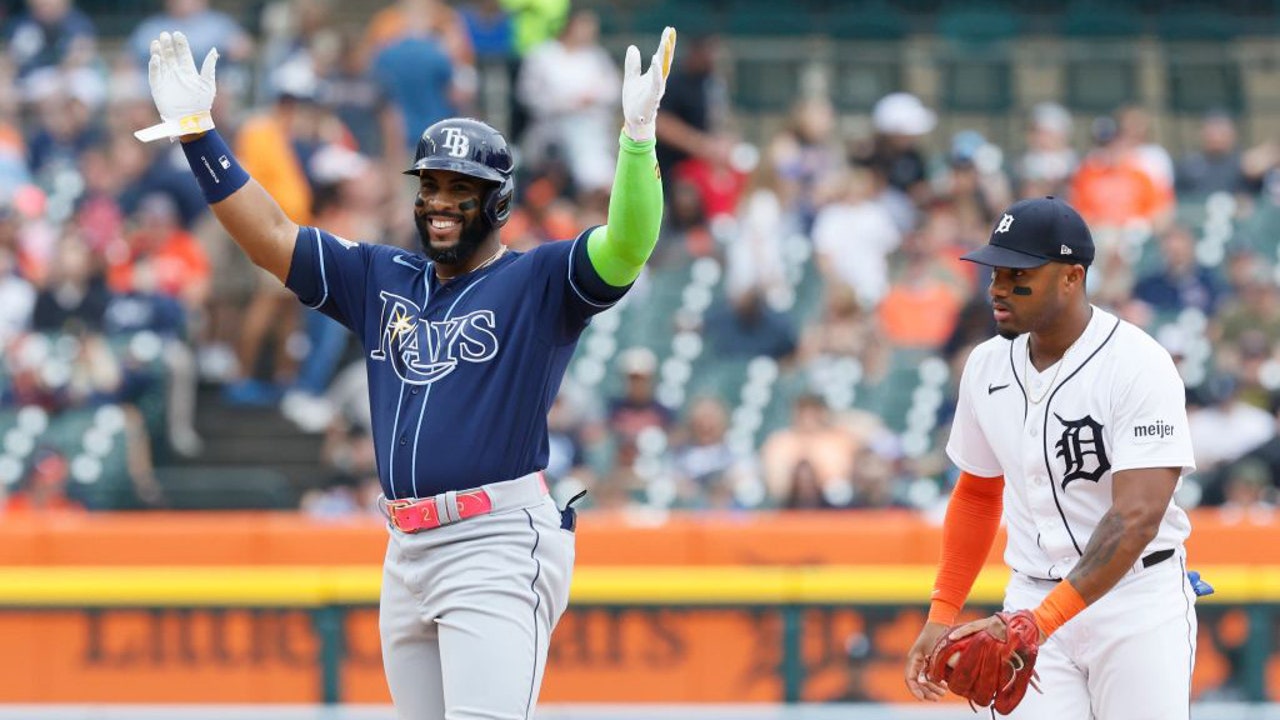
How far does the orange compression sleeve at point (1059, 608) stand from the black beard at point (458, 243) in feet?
5.30

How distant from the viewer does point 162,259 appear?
1321cm

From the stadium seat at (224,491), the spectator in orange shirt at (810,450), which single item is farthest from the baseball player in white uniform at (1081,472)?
the stadium seat at (224,491)

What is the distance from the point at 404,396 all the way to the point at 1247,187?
10390 mm

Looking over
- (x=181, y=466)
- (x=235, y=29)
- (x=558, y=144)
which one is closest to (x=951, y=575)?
(x=181, y=466)

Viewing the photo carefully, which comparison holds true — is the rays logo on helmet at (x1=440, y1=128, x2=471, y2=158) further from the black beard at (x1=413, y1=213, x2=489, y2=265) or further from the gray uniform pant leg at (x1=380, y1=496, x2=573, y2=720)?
the gray uniform pant leg at (x1=380, y1=496, x2=573, y2=720)

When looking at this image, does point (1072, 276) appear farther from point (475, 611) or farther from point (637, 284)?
point (637, 284)

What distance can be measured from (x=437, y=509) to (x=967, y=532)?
1.43m

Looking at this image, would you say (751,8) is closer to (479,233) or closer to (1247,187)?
(1247,187)

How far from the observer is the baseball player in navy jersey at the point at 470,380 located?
196 inches

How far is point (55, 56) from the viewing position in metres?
15.5

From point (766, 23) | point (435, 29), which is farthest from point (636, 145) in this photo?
point (766, 23)

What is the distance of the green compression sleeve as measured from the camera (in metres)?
4.92

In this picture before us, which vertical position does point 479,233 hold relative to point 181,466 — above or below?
above

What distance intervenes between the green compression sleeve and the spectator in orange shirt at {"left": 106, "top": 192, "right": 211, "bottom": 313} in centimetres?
845
